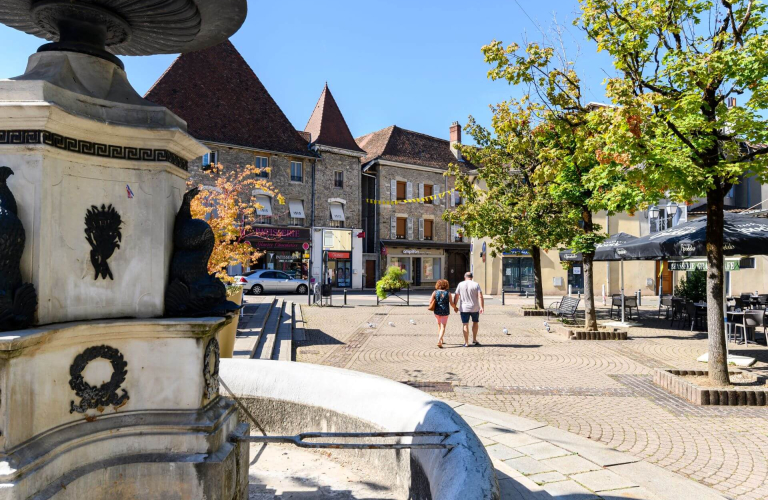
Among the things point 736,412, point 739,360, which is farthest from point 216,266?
point 739,360

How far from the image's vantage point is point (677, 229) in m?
11.2

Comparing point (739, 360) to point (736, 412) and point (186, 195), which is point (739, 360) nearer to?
point (736, 412)

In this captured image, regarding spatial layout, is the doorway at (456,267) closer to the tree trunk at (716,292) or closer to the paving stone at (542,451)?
the tree trunk at (716,292)

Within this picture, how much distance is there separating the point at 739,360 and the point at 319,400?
27.0 ft

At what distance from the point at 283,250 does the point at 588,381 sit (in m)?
27.1

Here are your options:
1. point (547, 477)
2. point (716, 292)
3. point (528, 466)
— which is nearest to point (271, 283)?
point (716, 292)

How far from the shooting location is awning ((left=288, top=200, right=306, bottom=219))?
110 feet

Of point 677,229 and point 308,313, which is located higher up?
point 677,229

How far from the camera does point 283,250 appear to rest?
107 ft

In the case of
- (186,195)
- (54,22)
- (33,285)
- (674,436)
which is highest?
(54,22)

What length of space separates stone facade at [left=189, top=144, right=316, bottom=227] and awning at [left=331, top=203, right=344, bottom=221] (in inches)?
74.0

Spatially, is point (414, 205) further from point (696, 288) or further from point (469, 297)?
point (469, 297)

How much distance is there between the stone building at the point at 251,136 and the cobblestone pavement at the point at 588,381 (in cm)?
1879

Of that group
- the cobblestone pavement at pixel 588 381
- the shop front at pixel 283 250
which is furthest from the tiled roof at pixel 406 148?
the cobblestone pavement at pixel 588 381
